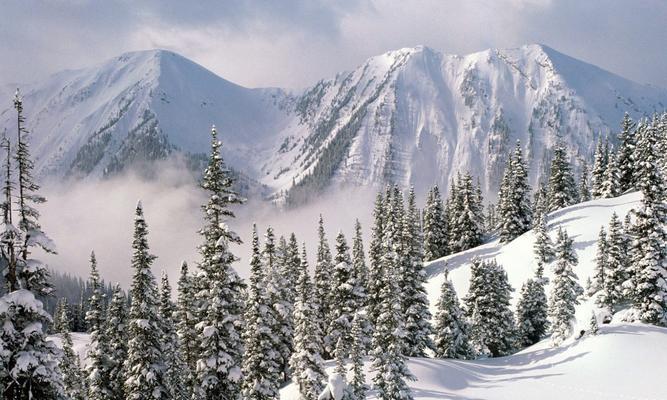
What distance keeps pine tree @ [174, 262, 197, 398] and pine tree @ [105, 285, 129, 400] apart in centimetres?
671

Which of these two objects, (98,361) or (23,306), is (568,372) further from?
(23,306)

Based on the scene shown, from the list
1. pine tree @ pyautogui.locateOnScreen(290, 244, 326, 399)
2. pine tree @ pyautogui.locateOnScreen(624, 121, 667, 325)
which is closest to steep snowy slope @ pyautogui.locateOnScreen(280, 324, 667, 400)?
pine tree @ pyautogui.locateOnScreen(624, 121, 667, 325)

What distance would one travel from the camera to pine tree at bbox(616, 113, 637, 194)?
294ft

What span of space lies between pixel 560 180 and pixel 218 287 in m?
87.7

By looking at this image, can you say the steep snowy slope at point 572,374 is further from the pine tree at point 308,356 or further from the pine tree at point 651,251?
the pine tree at point 308,356

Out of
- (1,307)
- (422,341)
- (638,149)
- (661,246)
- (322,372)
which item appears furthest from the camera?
(638,149)

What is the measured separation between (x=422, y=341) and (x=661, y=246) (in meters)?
23.2

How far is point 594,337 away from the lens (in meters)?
41.6

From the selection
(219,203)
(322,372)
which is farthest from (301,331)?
(219,203)

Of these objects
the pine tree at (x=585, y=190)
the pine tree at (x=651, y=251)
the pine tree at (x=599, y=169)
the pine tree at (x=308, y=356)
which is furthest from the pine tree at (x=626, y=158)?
the pine tree at (x=308, y=356)

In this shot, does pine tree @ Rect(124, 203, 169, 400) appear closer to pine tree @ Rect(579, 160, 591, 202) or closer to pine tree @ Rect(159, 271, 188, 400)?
pine tree @ Rect(159, 271, 188, 400)

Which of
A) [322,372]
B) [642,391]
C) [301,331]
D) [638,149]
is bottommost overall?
[642,391]

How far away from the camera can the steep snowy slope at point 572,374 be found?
33.6 metres

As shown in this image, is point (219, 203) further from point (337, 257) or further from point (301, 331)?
point (337, 257)
